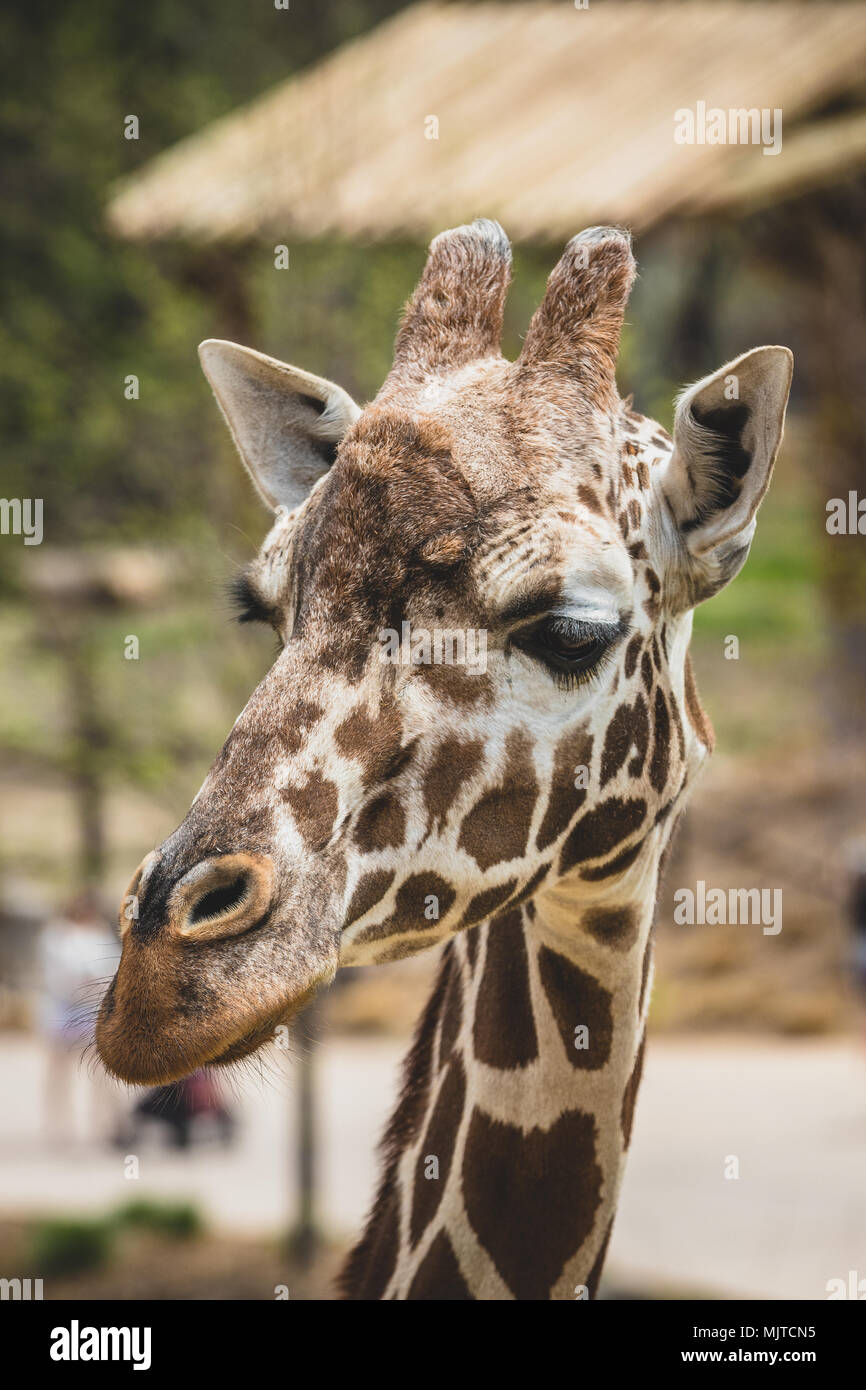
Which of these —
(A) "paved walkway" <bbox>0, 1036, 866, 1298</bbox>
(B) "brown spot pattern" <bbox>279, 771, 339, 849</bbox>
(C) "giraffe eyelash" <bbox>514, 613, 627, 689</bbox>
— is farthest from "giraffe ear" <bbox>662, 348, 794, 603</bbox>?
(A) "paved walkway" <bbox>0, 1036, 866, 1298</bbox>

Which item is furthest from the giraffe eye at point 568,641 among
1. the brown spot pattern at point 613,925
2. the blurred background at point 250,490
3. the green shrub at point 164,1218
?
the green shrub at point 164,1218

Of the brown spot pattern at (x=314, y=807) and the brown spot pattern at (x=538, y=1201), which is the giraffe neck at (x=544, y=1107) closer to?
the brown spot pattern at (x=538, y=1201)

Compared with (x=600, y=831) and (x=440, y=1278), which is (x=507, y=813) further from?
(x=440, y=1278)

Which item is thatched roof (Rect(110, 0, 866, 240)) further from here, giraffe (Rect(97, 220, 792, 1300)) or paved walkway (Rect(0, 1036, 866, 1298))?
giraffe (Rect(97, 220, 792, 1300))

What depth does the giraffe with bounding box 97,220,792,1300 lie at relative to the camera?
101 inches

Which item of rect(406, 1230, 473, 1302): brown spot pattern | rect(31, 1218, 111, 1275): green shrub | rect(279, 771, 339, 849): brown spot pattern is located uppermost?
rect(279, 771, 339, 849): brown spot pattern

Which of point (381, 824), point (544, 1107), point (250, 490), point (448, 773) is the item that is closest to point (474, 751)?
point (448, 773)

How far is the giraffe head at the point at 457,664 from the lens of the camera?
2.52 meters

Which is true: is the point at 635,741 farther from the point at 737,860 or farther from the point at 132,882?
the point at 737,860

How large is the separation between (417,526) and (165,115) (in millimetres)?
10569

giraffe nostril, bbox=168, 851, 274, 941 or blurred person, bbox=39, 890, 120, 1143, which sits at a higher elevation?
giraffe nostril, bbox=168, 851, 274, 941

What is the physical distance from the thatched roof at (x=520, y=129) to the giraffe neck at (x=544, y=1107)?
636 centimetres

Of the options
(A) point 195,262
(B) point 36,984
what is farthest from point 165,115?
(B) point 36,984

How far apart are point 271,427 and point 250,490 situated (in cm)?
578
